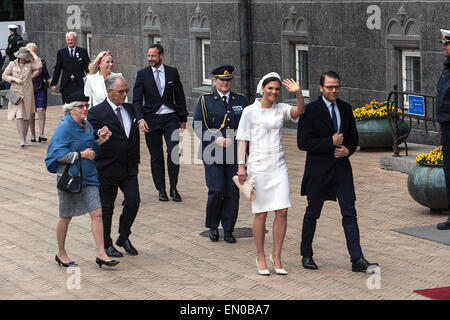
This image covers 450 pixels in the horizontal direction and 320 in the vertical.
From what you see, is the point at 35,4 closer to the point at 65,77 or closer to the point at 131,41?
the point at 131,41

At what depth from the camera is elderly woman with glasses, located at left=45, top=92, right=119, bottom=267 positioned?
377 inches

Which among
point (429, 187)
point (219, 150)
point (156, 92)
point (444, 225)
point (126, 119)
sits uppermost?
point (156, 92)

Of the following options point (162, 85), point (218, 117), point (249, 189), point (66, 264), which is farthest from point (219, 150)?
point (162, 85)

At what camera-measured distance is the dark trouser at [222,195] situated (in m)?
10.9

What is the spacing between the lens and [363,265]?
9.29 meters

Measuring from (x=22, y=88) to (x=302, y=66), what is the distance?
5189 millimetres

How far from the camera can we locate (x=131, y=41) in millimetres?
25875

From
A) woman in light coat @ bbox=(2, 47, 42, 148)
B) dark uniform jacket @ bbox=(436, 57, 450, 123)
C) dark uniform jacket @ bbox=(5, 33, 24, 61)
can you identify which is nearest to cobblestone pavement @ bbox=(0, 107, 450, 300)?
dark uniform jacket @ bbox=(436, 57, 450, 123)

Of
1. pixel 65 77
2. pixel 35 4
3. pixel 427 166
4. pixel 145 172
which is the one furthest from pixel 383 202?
pixel 35 4

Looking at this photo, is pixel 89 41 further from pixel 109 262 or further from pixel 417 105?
pixel 109 262

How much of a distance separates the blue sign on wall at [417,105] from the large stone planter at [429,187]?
121 inches

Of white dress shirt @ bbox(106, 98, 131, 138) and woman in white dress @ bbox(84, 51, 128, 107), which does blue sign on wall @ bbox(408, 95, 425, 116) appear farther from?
white dress shirt @ bbox(106, 98, 131, 138)

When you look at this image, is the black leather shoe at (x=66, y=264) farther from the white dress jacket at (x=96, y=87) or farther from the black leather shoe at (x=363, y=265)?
the white dress jacket at (x=96, y=87)

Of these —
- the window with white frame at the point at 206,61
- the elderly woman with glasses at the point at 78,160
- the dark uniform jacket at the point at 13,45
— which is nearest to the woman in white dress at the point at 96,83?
the elderly woman with glasses at the point at 78,160
